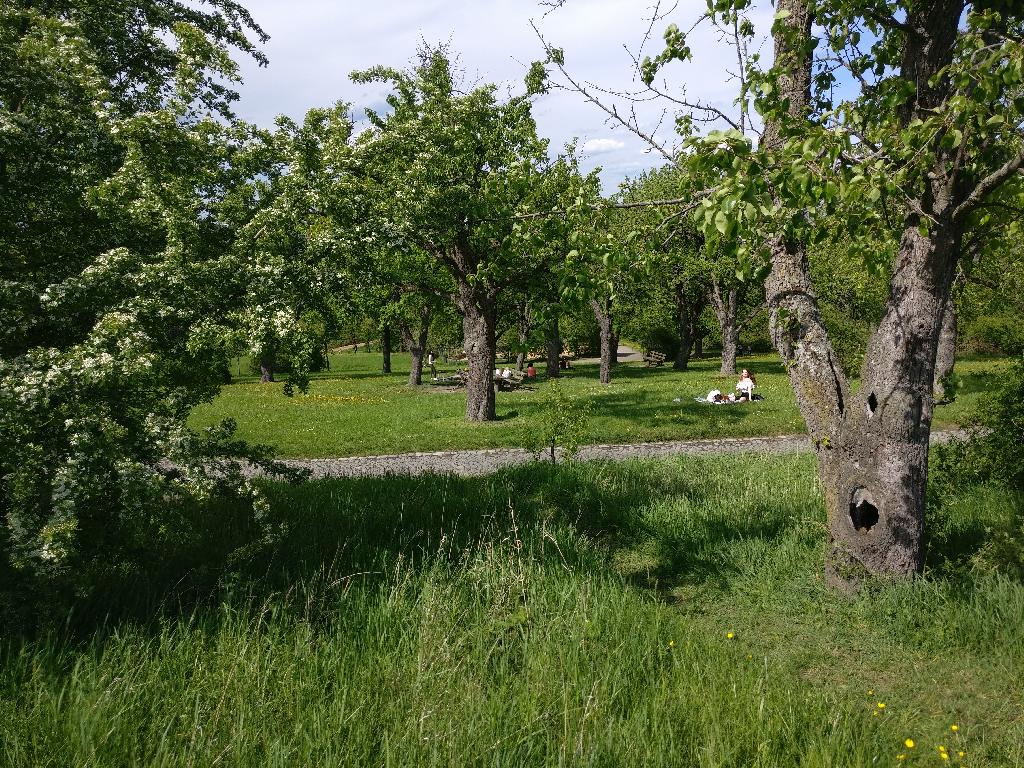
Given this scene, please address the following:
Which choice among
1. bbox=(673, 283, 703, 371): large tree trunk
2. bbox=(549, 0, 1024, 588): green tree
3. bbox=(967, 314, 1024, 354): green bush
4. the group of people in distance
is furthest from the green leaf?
bbox=(673, 283, 703, 371): large tree trunk

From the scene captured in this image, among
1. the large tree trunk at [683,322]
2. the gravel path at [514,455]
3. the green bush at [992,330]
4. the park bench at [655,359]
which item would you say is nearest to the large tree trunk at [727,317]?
the large tree trunk at [683,322]

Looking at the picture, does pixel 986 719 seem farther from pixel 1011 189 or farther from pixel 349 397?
pixel 349 397

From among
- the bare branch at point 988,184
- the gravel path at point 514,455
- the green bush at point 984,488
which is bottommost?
the gravel path at point 514,455

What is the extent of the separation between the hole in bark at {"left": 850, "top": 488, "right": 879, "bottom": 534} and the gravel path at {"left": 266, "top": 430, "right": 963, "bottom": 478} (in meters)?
6.89

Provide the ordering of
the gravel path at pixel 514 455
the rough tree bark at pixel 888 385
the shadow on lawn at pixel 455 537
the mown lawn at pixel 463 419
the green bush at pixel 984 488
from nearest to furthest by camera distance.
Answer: the shadow on lawn at pixel 455 537 → the rough tree bark at pixel 888 385 → the green bush at pixel 984 488 → the gravel path at pixel 514 455 → the mown lawn at pixel 463 419

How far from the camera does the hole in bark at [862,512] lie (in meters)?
Result: 5.79

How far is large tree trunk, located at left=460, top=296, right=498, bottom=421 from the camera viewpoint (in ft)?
59.6

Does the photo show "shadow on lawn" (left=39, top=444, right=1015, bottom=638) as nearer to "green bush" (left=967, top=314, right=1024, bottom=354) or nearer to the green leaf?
the green leaf

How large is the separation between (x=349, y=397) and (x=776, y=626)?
78.1 feet

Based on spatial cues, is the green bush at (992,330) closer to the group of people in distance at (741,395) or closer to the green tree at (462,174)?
the group of people in distance at (741,395)

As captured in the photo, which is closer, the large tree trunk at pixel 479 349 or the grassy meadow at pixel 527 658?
the grassy meadow at pixel 527 658

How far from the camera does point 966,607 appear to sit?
514 centimetres

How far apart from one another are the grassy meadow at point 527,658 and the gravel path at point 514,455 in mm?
5536

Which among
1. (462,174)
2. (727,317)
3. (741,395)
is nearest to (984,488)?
(462,174)
